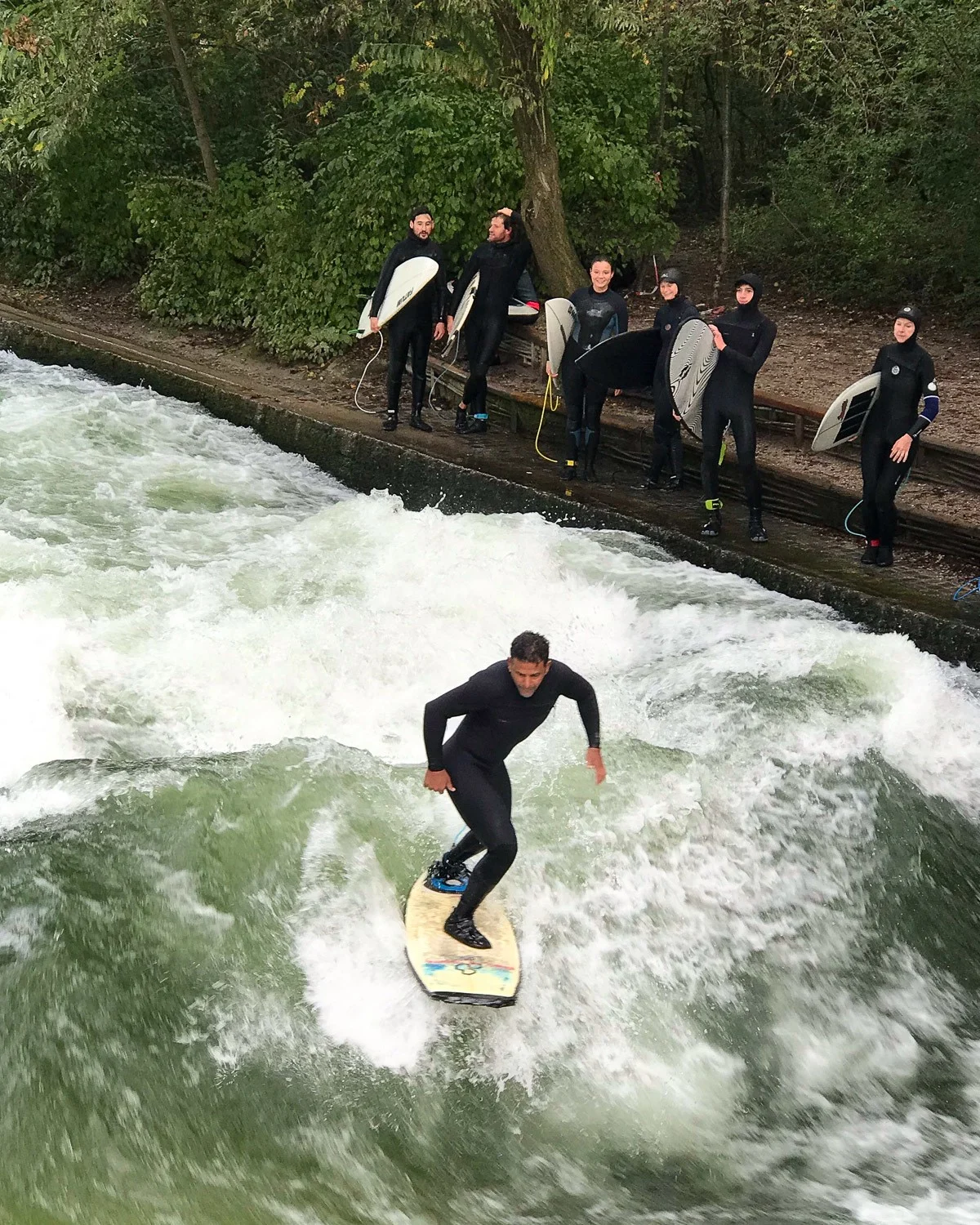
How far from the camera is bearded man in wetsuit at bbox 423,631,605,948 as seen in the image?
4.76 meters

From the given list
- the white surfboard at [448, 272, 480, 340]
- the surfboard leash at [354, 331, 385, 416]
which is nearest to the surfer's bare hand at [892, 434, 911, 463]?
the white surfboard at [448, 272, 480, 340]

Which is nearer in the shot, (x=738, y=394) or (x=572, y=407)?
(x=738, y=394)

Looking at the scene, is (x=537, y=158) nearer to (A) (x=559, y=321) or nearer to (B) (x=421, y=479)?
(A) (x=559, y=321)

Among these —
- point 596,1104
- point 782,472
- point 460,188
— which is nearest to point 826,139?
point 460,188

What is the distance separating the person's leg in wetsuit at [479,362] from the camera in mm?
9938

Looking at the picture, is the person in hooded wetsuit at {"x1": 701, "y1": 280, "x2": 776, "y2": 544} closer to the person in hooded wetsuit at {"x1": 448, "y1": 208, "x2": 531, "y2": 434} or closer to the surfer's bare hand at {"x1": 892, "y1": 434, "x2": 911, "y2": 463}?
the surfer's bare hand at {"x1": 892, "y1": 434, "x2": 911, "y2": 463}

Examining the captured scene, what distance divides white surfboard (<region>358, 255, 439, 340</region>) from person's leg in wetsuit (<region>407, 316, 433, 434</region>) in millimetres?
279

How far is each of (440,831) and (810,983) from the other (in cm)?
183

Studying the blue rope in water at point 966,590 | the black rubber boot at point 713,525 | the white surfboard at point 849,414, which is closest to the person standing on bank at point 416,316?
the black rubber boot at point 713,525

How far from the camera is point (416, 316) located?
10.0 metres

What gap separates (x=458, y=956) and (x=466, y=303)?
6.18m

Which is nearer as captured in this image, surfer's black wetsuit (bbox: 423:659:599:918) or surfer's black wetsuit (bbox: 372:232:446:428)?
surfer's black wetsuit (bbox: 423:659:599:918)

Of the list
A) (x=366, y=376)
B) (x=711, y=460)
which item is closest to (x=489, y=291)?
(x=711, y=460)

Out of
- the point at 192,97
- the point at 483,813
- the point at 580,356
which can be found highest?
the point at 192,97
